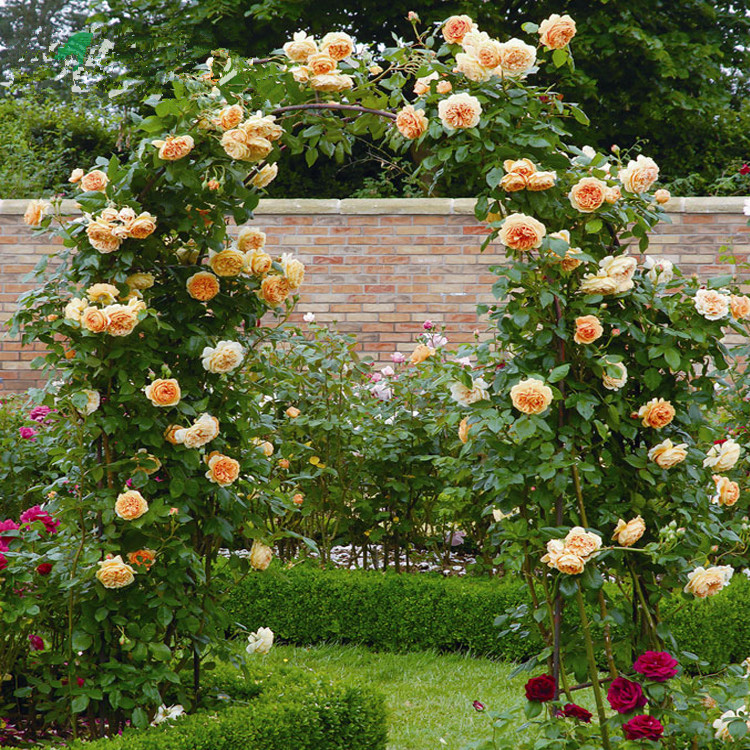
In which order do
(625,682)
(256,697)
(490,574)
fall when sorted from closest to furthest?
1. (625,682)
2. (256,697)
3. (490,574)

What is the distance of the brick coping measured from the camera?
20.6ft

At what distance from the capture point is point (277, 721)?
8.05ft

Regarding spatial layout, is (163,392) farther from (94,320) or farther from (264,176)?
(264,176)

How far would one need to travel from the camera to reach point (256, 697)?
267 cm

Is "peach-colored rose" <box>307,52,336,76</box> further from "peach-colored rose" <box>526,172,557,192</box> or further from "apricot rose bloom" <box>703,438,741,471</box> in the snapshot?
"apricot rose bloom" <box>703,438,741,471</box>

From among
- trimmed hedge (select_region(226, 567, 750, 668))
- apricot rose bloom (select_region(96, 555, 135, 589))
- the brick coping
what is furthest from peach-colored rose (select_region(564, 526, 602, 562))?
the brick coping

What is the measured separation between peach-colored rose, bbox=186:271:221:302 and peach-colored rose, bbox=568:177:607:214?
1.03m

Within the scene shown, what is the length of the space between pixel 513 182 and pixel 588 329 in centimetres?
41

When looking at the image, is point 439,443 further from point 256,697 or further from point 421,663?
point 256,697

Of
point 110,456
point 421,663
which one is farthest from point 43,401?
point 421,663

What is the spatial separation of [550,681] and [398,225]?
4725 mm

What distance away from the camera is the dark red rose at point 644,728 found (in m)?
1.93

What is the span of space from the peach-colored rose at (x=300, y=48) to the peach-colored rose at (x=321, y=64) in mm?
41

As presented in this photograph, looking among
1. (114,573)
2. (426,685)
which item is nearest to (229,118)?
(114,573)
